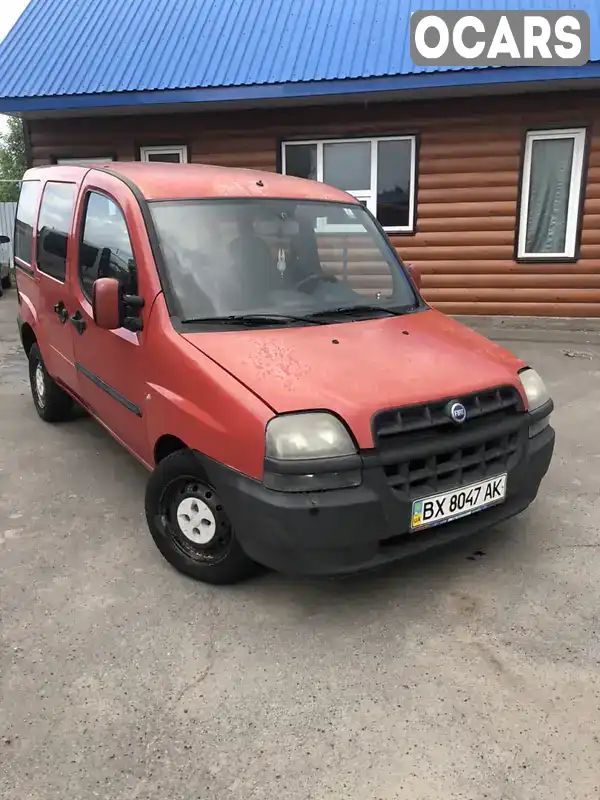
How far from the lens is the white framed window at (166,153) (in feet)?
34.1

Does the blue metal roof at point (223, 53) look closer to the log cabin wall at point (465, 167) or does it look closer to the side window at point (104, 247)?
the log cabin wall at point (465, 167)

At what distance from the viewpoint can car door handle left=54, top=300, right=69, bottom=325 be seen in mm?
4508

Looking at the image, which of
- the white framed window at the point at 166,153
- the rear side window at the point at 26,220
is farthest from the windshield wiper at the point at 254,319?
the white framed window at the point at 166,153

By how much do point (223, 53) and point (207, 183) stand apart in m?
6.93

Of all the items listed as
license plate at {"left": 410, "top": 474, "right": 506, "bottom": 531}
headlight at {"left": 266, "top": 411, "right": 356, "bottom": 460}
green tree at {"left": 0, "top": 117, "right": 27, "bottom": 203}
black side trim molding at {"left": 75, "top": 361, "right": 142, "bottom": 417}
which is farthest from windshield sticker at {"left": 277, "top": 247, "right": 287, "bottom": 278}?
green tree at {"left": 0, "top": 117, "right": 27, "bottom": 203}

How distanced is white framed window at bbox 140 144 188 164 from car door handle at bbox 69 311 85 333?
6.88m

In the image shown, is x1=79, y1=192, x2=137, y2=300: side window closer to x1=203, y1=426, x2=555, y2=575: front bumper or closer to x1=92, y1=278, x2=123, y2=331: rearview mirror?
x1=92, y1=278, x2=123, y2=331: rearview mirror

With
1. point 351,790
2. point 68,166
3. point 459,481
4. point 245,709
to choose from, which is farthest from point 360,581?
point 68,166

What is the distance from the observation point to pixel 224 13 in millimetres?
10453

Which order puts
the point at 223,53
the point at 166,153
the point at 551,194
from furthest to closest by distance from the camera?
the point at 166,153
the point at 223,53
the point at 551,194

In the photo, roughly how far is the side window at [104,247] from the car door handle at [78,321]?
17cm

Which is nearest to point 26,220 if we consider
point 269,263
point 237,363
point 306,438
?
point 269,263

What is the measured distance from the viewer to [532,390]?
10.9 ft

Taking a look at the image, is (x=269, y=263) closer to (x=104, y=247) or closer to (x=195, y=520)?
(x=104, y=247)
